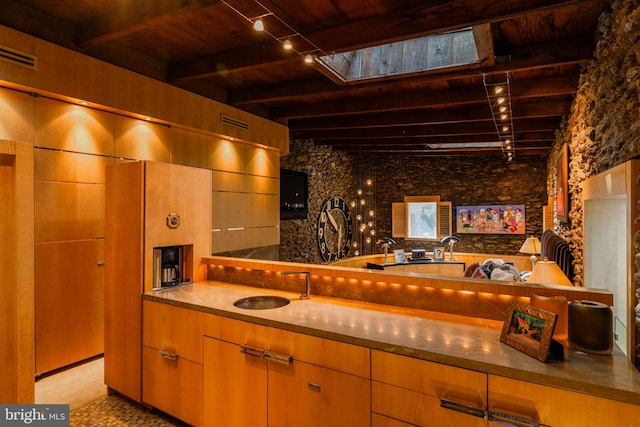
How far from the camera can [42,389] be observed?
301 cm

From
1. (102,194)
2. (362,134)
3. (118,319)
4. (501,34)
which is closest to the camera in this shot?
(118,319)

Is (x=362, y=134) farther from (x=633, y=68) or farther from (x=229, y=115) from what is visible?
(x=633, y=68)

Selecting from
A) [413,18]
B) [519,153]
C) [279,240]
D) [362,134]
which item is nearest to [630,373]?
[413,18]

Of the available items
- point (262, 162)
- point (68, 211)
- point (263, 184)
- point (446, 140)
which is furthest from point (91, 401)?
point (446, 140)

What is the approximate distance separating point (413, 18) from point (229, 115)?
2.94 metres

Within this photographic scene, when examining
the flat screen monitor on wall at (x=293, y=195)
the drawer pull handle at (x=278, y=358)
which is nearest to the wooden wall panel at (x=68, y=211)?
the drawer pull handle at (x=278, y=358)

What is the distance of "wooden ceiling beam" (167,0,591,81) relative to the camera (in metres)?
2.54

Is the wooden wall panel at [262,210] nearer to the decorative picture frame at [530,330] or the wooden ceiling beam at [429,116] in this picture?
the wooden ceiling beam at [429,116]

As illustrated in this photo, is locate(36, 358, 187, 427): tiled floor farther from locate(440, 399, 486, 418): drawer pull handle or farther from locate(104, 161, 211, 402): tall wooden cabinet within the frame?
locate(440, 399, 486, 418): drawer pull handle

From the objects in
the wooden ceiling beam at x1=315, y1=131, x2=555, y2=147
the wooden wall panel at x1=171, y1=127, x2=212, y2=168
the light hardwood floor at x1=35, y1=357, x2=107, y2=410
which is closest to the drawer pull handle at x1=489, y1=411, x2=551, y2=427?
the light hardwood floor at x1=35, y1=357, x2=107, y2=410

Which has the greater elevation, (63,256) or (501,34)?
(501,34)

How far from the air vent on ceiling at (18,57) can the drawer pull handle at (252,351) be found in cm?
293

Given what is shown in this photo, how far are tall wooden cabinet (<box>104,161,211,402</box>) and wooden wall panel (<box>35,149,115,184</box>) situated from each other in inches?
31.1

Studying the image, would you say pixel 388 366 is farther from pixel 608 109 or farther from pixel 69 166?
pixel 69 166
